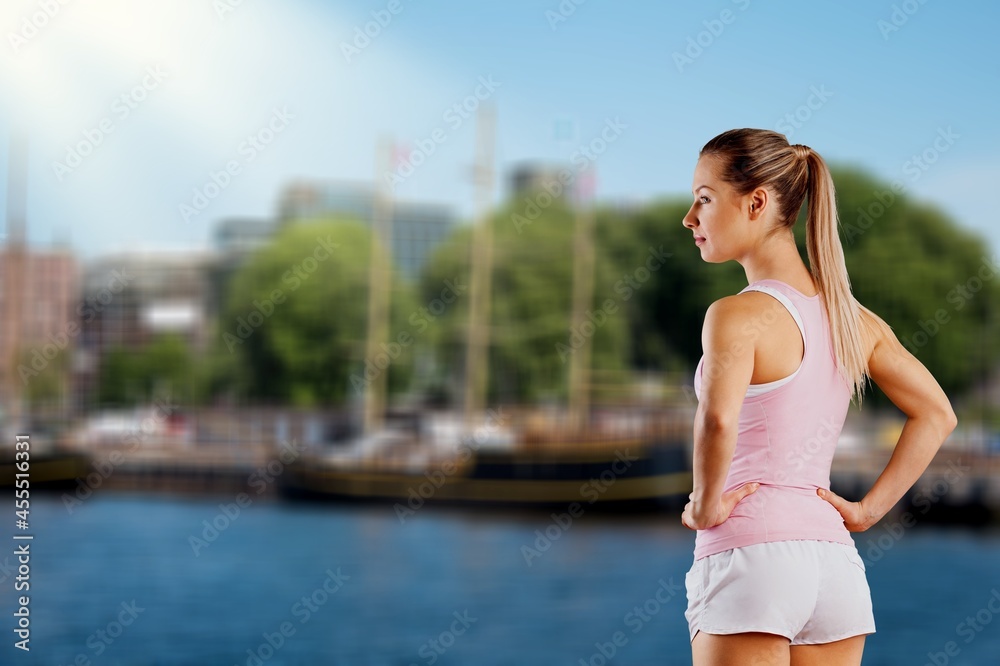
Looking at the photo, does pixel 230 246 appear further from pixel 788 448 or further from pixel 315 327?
pixel 788 448

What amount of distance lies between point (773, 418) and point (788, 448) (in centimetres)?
4

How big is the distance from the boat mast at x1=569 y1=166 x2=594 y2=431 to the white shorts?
2443 cm

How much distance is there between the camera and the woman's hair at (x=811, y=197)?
1.56 m

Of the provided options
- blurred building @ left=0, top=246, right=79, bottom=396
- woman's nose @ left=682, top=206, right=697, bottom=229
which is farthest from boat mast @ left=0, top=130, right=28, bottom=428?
woman's nose @ left=682, top=206, right=697, bottom=229

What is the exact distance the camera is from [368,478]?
27266mm

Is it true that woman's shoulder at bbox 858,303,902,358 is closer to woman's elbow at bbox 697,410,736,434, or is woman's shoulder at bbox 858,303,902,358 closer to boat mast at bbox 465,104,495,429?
woman's elbow at bbox 697,410,736,434

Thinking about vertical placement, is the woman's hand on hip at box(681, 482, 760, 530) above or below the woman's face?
below

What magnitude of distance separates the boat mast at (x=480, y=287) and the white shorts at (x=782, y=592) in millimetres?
24093

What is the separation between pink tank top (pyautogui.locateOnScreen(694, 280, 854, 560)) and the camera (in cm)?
151

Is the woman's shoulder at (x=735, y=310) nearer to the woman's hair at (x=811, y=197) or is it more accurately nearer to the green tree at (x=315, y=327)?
the woman's hair at (x=811, y=197)

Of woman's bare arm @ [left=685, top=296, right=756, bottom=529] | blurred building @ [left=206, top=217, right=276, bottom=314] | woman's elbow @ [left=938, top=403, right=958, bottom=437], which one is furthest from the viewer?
blurred building @ [left=206, top=217, right=276, bottom=314]

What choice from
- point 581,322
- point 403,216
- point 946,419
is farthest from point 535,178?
point 946,419

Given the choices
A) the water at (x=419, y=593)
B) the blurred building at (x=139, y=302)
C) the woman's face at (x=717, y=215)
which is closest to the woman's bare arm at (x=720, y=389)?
the woman's face at (x=717, y=215)

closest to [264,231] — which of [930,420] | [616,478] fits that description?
[616,478]
